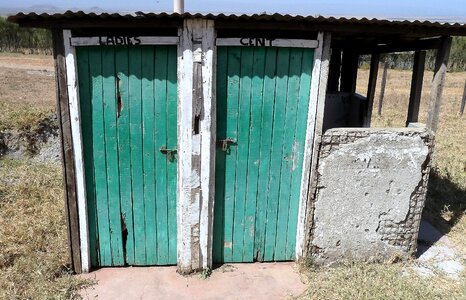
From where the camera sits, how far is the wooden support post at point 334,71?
6832 mm

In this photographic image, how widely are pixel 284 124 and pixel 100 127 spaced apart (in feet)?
6.32

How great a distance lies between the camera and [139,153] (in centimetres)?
397

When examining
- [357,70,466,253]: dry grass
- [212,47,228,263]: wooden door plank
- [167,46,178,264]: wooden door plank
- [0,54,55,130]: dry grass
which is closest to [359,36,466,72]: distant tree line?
[357,70,466,253]: dry grass

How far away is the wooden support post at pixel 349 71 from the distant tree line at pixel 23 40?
40.4 metres

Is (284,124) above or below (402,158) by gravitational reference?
above

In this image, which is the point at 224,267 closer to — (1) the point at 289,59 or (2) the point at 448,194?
(1) the point at 289,59

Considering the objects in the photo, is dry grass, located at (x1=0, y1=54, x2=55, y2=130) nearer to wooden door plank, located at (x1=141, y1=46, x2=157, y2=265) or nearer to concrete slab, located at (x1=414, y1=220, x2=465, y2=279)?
wooden door plank, located at (x1=141, y1=46, x2=157, y2=265)

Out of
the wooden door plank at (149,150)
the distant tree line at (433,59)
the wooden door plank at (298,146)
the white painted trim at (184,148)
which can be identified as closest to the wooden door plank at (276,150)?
the wooden door plank at (298,146)

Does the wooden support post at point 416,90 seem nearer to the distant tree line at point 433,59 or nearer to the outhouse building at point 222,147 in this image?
the outhouse building at point 222,147

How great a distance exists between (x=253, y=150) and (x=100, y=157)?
163 centimetres

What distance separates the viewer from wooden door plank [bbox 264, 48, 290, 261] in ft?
12.7

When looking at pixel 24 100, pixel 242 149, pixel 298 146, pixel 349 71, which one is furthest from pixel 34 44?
pixel 298 146

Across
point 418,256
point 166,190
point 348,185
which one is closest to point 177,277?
point 166,190

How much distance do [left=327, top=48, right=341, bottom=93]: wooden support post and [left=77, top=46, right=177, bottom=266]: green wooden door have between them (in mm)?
3963
